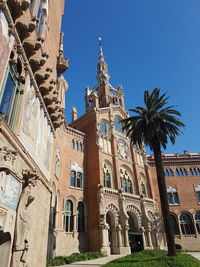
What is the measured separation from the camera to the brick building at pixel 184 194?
32.2 meters

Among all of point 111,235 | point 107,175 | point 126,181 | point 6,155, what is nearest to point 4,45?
point 6,155

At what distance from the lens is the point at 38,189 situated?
8.56 metres

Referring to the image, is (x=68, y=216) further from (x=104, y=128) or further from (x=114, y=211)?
(x=104, y=128)

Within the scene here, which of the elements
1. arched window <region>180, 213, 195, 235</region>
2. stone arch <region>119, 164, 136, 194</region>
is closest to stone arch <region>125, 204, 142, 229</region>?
stone arch <region>119, 164, 136, 194</region>

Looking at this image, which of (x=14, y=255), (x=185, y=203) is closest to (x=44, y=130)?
(x=14, y=255)

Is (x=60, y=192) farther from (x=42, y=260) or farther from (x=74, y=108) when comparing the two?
(x=74, y=108)

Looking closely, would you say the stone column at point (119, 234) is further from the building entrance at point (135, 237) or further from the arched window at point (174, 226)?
the arched window at point (174, 226)

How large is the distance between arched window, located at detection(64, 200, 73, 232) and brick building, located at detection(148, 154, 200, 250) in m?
16.2

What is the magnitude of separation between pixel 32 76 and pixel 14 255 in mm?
6426

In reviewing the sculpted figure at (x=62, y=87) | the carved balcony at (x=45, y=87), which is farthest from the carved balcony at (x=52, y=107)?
the sculpted figure at (x=62, y=87)

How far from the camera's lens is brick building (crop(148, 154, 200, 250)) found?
32156mm

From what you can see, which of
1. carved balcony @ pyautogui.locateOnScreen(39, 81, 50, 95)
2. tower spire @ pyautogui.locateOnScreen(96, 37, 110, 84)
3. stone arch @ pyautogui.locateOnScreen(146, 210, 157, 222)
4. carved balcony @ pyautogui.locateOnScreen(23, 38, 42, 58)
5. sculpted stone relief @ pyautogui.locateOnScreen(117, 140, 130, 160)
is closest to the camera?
carved balcony @ pyautogui.locateOnScreen(23, 38, 42, 58)

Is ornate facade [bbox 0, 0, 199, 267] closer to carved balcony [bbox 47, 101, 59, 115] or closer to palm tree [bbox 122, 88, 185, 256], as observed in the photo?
carved balcony [bbox 47, 101, 59, 115]

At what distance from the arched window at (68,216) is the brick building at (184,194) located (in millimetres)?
16215
